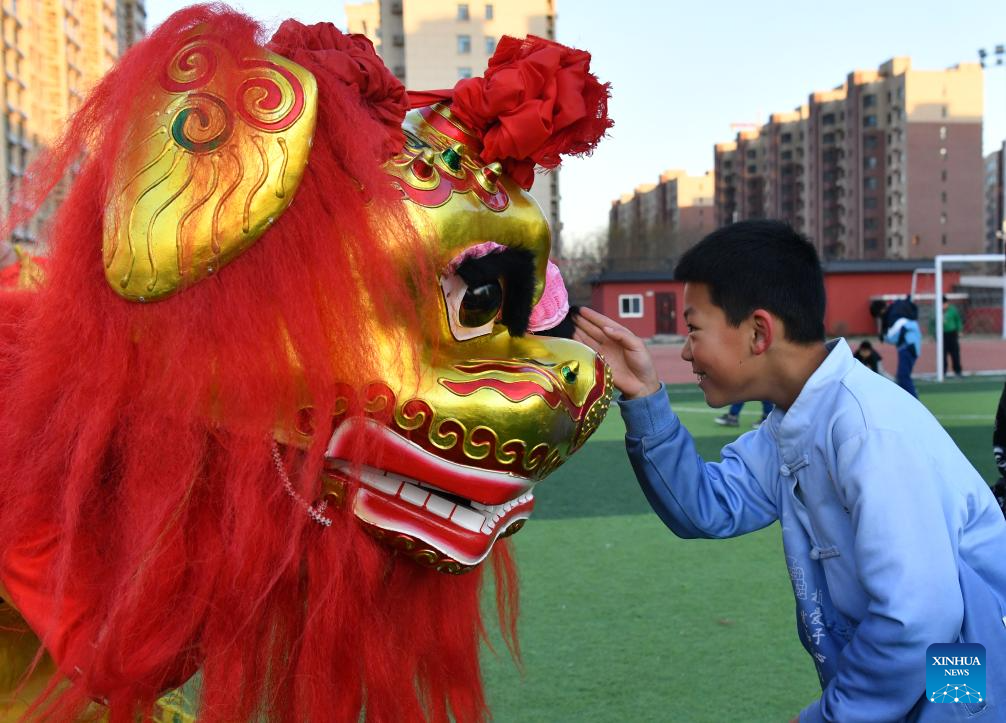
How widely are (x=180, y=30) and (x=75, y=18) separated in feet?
83.7

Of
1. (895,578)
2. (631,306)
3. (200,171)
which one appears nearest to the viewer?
(200,171)

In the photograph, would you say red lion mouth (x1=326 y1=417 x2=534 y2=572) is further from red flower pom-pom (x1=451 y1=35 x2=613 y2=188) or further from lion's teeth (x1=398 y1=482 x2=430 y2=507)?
red flower pom-pom (x1=451 y1=35 x2=613 y2=188)

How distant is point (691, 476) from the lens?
5.50 ft

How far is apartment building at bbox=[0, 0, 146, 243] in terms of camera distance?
1914 cm

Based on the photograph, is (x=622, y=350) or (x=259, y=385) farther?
(x=622, y=350)

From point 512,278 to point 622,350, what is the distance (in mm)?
631

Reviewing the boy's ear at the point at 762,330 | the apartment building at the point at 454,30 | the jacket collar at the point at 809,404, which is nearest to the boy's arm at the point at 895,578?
the jacket collar at the point at 809,404

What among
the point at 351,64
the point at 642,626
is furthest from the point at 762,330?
the point at 642,626

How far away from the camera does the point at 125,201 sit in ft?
2.96

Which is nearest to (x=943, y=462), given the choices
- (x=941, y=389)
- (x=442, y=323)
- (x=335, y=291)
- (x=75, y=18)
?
(x=442, y=323)

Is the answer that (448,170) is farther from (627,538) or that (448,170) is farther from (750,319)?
(627,538)

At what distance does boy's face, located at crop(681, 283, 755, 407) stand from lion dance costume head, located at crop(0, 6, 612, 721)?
21.4 inches

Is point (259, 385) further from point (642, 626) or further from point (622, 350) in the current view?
point (642, 626)

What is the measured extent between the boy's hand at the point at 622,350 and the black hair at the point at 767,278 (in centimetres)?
17
